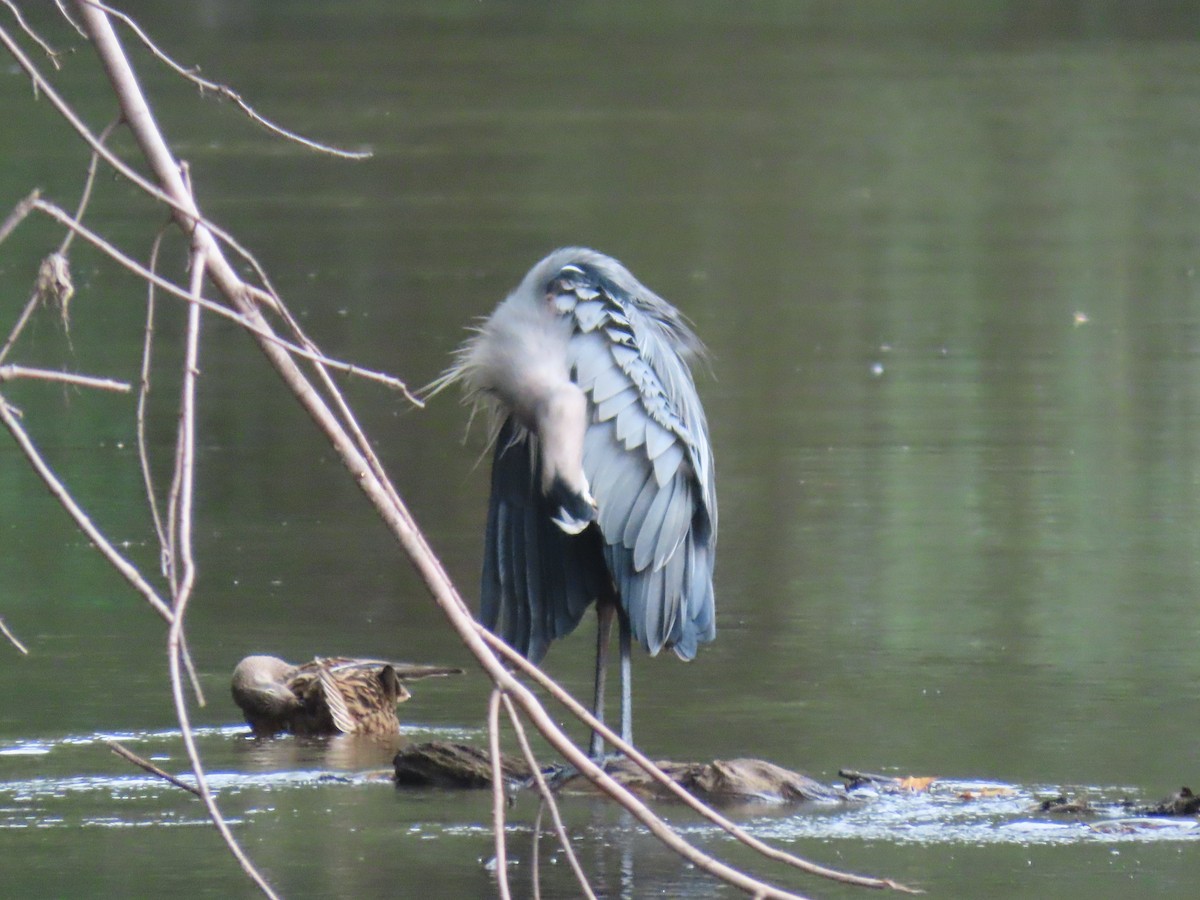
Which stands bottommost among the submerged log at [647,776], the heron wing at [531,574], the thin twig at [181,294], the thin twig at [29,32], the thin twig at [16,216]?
the submerged log at [647,776]

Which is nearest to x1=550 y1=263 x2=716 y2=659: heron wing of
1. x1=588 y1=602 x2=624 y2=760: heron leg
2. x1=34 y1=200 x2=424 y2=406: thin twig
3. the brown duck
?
x1=588 y1=602 x2=624 y2=760: heron leg

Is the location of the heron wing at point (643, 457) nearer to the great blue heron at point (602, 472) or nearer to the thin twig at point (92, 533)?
the great blue heron at point (602, 472)

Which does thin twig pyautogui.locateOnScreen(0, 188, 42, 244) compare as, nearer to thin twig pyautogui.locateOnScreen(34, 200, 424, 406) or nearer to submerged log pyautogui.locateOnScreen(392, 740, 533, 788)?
thin twig pyautogui.locateOnScreen(34, 200, 424, 406)

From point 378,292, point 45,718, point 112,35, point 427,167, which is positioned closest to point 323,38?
point 427,167

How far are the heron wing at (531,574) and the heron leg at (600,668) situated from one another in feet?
0.17

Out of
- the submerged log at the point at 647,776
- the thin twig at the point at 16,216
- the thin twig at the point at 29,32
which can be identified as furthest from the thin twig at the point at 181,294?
the submerged log at the point at 647,776

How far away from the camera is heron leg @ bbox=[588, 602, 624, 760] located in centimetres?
542

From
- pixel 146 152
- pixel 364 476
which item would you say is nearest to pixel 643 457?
pixel 146 152

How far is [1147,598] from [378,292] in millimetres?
7455

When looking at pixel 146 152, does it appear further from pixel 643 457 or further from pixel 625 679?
pixel 625 679

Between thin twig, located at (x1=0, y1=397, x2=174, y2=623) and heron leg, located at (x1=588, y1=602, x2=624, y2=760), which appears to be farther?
heron leg, located at (x1=588, y1=602, x2=624, y2=760)

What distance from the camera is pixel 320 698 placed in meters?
5.87

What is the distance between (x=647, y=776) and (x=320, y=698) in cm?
105

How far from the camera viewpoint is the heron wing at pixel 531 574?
5520 mm
